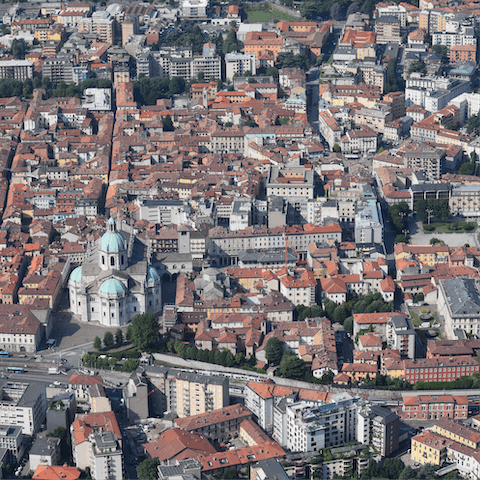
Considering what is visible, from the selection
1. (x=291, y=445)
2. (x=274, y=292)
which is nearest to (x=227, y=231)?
(x=274, y=292)

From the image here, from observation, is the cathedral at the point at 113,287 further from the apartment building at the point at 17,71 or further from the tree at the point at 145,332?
the apartment building at the point at 17,71

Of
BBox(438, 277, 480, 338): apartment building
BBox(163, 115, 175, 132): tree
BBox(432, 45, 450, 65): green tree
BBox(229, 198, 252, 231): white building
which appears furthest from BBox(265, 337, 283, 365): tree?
BBox(432, 45, 450, 65): green tree

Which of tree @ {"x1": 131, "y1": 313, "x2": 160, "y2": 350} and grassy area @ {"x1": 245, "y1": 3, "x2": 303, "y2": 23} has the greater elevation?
grassy area @ {"x1": 245, "y1": 3, "x2": 303, "y2": 23}

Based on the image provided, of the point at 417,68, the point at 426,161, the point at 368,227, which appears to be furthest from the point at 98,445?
the point at 417,68

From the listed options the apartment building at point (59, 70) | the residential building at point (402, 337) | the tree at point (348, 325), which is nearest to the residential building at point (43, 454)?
the tree at point (348, 325)

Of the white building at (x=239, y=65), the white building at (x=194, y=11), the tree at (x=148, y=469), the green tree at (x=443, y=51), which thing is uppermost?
the white building at (x=194, y=11)

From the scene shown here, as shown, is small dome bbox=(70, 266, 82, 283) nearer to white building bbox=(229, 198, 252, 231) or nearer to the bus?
the bus

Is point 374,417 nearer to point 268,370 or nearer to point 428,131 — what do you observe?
point 268,370
